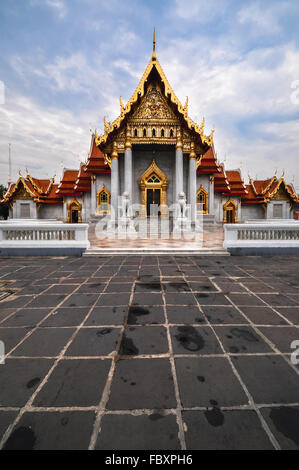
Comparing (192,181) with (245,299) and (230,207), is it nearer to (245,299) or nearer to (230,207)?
(230,207)

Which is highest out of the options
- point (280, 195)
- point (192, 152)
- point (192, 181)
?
point (192, 152)

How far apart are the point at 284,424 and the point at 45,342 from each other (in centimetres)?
204

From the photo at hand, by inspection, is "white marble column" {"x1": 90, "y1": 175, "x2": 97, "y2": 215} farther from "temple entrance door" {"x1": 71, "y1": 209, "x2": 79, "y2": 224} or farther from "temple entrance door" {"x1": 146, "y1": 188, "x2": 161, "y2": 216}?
"temple entrance door" {"x1": 146, "y1": 188, "x2": 161, "y2": 216}

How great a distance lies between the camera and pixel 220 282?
3.95 m

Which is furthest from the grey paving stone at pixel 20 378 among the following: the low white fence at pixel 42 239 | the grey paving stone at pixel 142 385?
the low white fence at pixel 42 239

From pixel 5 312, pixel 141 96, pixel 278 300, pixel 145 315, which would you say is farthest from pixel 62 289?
pixel 141 96

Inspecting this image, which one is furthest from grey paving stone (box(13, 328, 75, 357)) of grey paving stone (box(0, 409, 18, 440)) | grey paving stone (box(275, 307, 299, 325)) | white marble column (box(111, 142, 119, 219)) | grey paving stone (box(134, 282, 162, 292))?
white marble column (box(111, 142, 119, 219))

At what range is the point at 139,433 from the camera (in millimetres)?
1185

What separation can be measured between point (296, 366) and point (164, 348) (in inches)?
44.5

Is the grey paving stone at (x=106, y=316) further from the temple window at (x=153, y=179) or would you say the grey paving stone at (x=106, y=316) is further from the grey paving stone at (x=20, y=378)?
the temple window at (x=153, y=179)

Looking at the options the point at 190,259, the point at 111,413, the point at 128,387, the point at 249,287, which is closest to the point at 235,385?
the point at 128,387

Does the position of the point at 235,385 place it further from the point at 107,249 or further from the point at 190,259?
the point at 107,249

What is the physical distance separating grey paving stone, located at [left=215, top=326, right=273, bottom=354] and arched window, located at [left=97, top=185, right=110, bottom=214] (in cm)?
1643

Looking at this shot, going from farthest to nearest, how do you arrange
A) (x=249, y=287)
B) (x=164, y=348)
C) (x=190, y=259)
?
(x=190, y=259), (x=249, y=287), (x=164, y=348)
